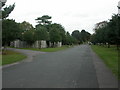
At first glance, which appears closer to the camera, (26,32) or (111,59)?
(111,59)

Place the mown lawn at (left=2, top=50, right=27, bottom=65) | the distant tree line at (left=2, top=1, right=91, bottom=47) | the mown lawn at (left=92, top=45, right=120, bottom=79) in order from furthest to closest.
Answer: the distant tree line at (left=2, top=1, right=91, bottom=47) < the mown lawn at (left=2, top=50, right=27, bottom=65) < the mown lawn at (left=92, top=45, right=120, bottom=79)

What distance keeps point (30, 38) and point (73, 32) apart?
421 feet

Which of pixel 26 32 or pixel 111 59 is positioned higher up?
pixel 26 32

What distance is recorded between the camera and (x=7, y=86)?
6.77m

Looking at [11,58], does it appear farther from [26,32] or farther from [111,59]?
[26,32]

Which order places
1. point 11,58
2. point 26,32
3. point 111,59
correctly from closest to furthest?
point 111,59, point 11,58, point 26,32

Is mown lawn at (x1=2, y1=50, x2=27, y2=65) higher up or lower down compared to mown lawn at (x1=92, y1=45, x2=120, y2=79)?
higher up

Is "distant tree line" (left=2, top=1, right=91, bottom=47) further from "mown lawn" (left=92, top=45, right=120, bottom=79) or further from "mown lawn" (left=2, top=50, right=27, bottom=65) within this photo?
"mown lawn" (left=92, top=45, right=120, bottom=79)

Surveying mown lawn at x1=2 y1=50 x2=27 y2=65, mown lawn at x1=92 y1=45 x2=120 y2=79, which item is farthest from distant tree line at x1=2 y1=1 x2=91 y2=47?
mown lawn at x1=92 y1=45 x2=120 y2=79

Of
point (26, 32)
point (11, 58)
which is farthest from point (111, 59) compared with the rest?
point (26, 32)

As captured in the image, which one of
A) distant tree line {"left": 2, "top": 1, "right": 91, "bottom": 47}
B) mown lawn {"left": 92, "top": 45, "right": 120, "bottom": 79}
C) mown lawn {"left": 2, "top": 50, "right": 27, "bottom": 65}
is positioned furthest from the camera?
distant tree line {"left": 2, "top": 1, "right": 91, "bottom": 47}

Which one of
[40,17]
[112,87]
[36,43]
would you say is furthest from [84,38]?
[112,87]

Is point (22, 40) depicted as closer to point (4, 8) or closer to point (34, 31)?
point (34, 31)

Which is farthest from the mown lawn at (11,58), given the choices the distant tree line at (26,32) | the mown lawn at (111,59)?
the mown lawn at (111,59)
